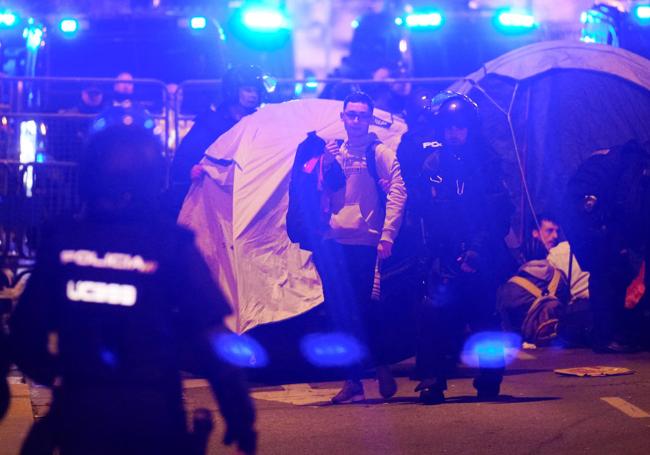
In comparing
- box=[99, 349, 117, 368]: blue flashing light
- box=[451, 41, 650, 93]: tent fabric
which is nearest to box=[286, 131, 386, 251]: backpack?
box=[451, 41, 650, 93]: tent fabric

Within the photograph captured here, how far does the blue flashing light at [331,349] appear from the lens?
30.0ft

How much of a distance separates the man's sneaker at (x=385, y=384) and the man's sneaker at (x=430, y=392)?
0.23 meters

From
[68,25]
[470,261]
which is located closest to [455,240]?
[470,261]

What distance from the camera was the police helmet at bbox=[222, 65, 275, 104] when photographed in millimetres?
11797

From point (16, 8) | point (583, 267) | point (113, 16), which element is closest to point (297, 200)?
point (583, 267)

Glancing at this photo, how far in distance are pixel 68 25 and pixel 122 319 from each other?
1201cm

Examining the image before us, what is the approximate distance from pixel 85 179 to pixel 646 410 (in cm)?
550

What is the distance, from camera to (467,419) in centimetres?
842

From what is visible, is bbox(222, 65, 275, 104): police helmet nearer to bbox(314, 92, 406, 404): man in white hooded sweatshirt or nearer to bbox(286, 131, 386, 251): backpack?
bbox(286, 131, 386, 251): backpack

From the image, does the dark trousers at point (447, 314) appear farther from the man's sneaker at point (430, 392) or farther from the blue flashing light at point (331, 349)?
the blue flashing light at point (331, 349)

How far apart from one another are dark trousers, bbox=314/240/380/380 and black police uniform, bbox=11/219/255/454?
4.75 meters

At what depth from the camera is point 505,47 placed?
20766 mm

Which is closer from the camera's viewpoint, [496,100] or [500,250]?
[500,250]

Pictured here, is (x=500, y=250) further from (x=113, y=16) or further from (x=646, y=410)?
(x=113, y=16)
